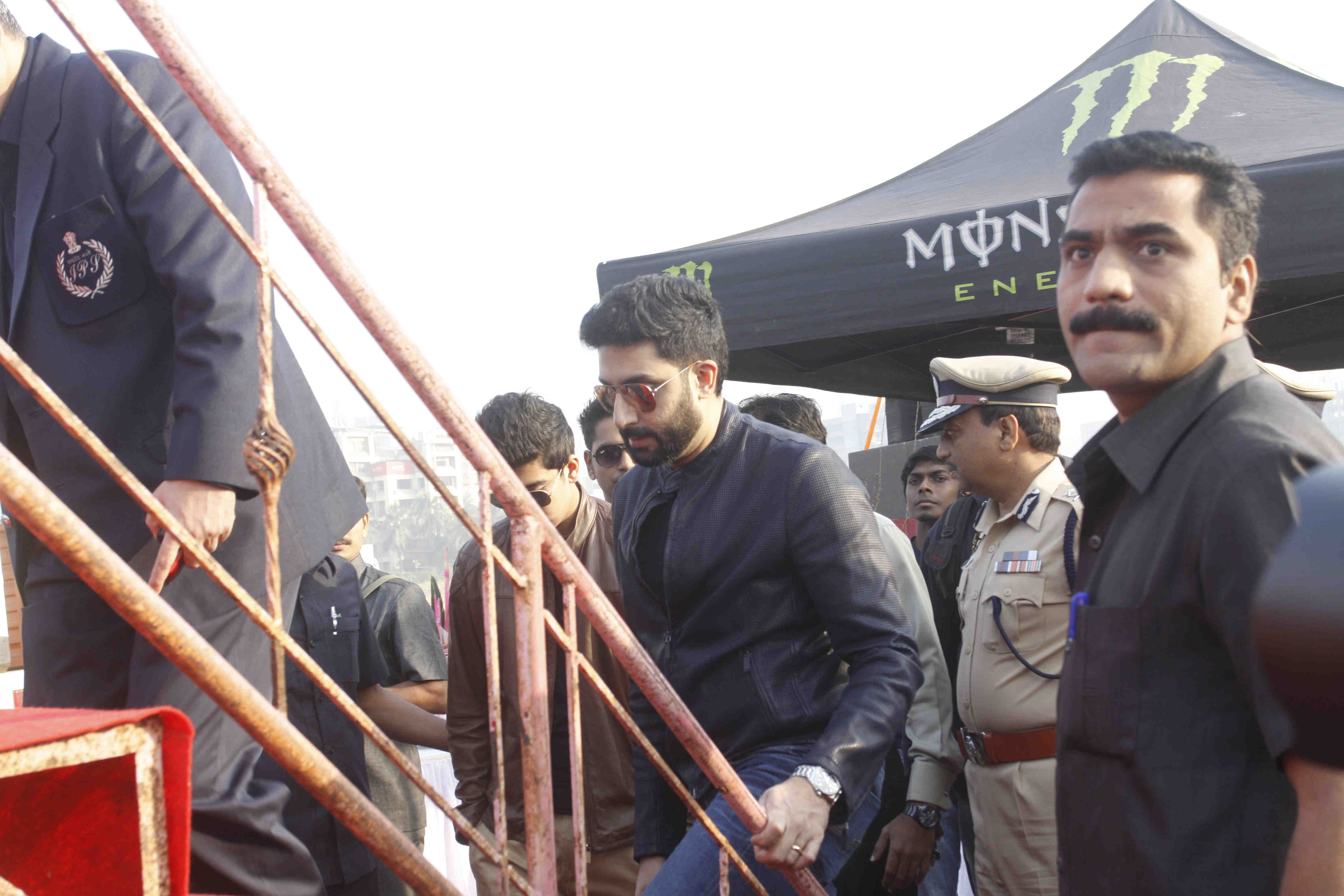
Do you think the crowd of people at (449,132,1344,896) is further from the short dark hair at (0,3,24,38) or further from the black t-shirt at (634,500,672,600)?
the short dark hair at (0,3,24,38)

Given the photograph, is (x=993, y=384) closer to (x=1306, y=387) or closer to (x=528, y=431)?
(x=1306, y=387)

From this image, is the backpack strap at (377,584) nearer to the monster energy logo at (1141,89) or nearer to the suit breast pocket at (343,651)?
the suit breast pocket at (343,651)

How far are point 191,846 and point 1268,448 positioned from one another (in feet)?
5.39

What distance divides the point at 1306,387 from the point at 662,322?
2.00m

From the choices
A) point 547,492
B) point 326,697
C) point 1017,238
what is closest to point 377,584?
point 547,492

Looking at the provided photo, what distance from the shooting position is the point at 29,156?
→ 178 centimetres

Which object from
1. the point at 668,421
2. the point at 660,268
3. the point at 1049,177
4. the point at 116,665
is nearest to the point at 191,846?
the point at 116,665

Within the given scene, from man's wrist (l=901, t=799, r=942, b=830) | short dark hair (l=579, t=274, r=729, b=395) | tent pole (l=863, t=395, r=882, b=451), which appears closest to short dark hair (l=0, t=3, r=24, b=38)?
short dark hair (l=579, t=274, r=729, b=395)

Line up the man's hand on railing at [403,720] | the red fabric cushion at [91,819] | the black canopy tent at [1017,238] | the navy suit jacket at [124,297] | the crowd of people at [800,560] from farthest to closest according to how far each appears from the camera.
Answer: the black canopy tent at [1017,238] < the man's hand on railing at [403,720] < the navy suit jacket at [124,297] < the crowd of people at [800,560] < the red fabric cushion at [91,819]

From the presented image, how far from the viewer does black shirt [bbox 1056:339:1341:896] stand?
3.97 feet

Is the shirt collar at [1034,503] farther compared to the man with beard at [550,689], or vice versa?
the man with beard at [550,689]

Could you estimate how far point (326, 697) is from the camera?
284 cm

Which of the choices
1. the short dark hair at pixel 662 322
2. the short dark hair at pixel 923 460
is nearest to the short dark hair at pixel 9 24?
the short dark hair at pixel 662 322

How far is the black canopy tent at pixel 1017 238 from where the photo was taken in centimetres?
391
